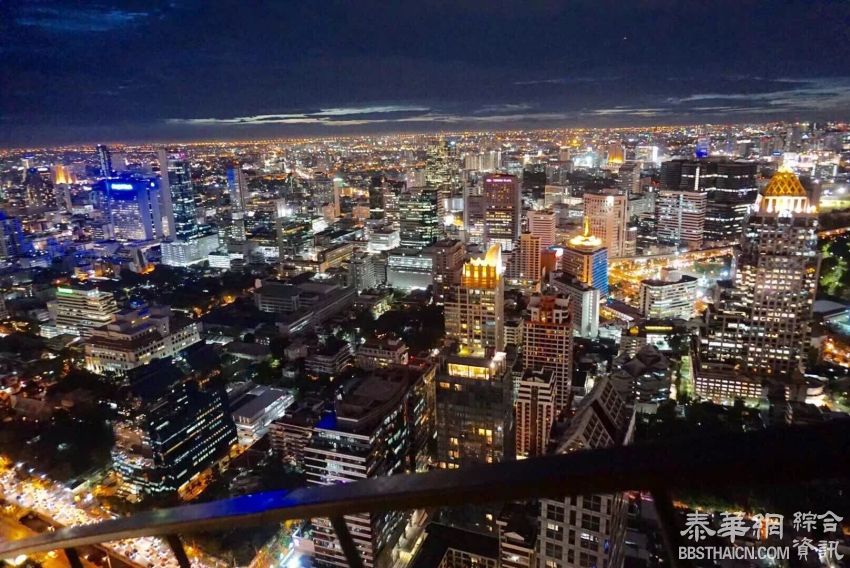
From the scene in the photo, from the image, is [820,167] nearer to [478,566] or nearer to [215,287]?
[478,566]

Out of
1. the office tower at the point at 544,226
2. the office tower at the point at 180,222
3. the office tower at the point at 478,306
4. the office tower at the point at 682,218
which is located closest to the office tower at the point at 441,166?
the office tower at the point at 544,226

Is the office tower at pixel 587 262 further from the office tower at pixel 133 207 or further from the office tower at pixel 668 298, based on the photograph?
the office tower at pixel 133 207

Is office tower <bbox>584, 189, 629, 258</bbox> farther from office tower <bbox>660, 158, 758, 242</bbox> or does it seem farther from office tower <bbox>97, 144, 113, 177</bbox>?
office tower <bbox>97, 144, 113, 177</bbox>

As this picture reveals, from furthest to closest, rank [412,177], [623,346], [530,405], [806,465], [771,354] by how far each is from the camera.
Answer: [412,177], [623,346], [771,354], [530,405], [806,465]

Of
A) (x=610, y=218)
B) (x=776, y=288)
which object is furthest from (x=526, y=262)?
(x=776, y=288)

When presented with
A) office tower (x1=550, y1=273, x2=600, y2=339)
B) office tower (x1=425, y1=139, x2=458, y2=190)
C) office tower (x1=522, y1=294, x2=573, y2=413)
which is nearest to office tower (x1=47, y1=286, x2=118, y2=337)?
office tower (x1=522, y1=294, x2=573, y2=413)

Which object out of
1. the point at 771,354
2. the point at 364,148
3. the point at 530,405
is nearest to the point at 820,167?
the point at 771,354
